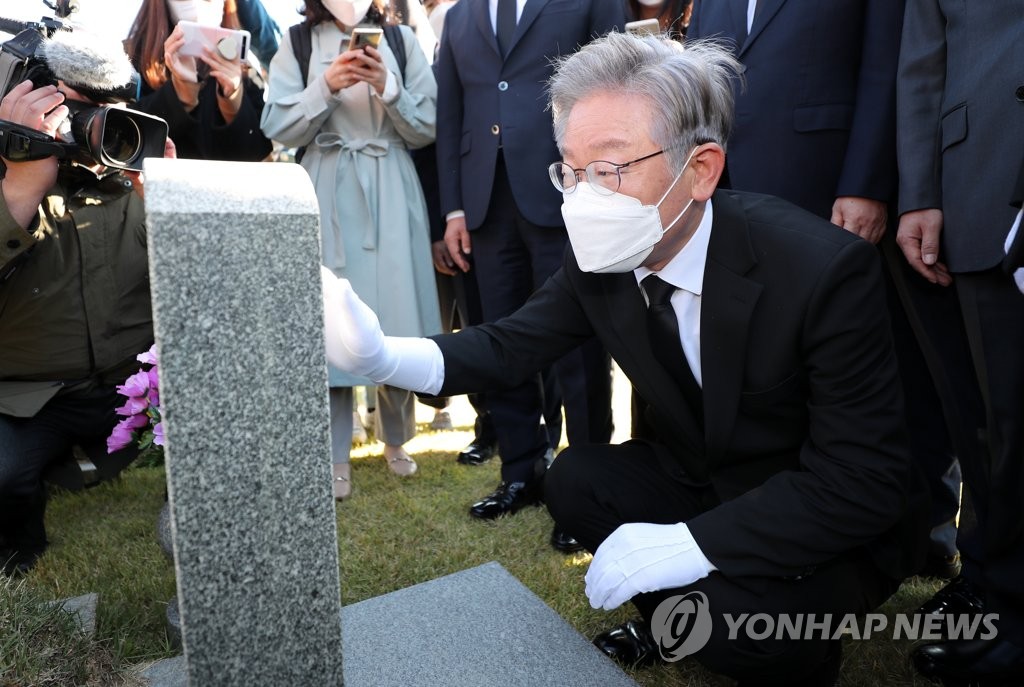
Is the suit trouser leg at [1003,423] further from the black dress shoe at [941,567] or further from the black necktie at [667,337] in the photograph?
the black necktie at [667,337]

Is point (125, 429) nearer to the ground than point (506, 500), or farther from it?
farther from it

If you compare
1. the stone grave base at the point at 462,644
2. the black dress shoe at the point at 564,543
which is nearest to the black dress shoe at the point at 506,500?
the black dress shoe at the point at 564,543

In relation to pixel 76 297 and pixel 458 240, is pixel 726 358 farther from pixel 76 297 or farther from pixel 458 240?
pixel 76 297

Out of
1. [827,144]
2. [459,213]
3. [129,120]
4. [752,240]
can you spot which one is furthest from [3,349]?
[827,144]

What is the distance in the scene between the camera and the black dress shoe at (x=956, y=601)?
2.29 metres

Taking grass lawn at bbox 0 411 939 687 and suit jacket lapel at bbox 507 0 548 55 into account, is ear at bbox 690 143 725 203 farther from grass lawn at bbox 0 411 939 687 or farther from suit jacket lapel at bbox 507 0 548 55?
suit jacket lapel at bbox 507 0 548 55

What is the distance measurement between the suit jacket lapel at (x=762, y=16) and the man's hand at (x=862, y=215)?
56cm

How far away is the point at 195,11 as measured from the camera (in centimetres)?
353

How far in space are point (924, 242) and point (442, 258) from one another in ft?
6.97

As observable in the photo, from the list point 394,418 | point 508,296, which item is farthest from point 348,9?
point 394,418

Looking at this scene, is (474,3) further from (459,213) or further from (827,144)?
(827,144)

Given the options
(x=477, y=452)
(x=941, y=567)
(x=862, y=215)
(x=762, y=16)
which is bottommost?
(x=477, y=452)

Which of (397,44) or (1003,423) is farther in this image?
(397,44)
